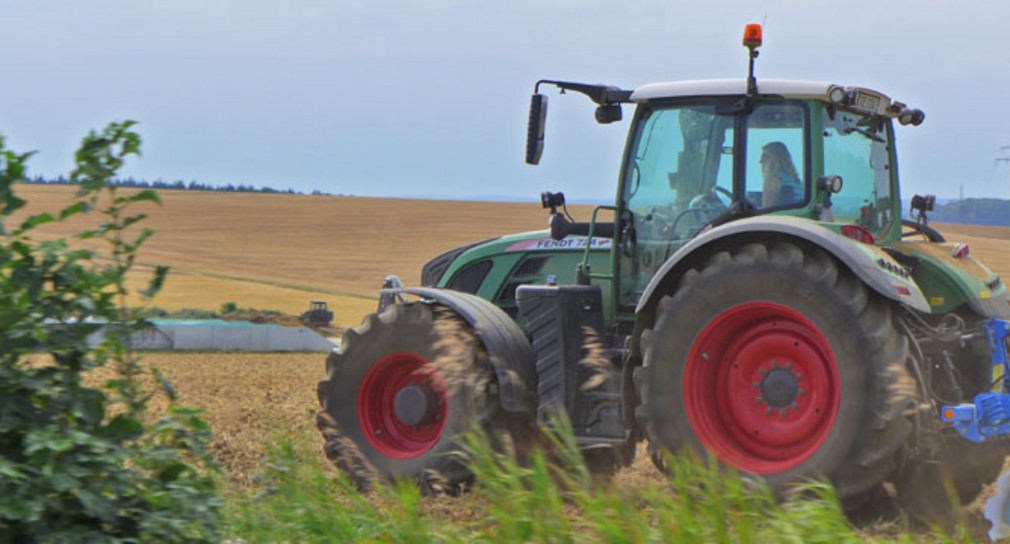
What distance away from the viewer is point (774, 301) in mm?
5613

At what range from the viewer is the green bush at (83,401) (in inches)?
142

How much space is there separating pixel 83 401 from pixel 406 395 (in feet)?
11.2

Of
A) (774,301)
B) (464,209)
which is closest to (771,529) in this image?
(774,301)

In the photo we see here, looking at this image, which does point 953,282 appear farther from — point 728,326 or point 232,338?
point 232,338

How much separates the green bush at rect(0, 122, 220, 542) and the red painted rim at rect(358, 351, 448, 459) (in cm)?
312

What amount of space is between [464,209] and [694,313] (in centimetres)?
4909

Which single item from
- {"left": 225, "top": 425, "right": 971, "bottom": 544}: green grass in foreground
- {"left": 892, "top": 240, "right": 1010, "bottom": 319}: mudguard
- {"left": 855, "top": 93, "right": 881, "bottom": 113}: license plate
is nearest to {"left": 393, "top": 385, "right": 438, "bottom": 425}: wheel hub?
{"left": 225, "top": 425, "right": 971, "bottom": 544}: green grass in foreground

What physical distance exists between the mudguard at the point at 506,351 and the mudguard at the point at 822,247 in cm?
93

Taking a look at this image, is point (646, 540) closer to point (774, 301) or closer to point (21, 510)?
point (21, 510)

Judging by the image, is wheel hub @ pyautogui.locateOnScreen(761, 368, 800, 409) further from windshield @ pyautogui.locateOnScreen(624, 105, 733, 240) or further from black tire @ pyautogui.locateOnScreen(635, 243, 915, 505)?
windshield @ pyautogui.locateOnScreen(624, 105, 733, 240)

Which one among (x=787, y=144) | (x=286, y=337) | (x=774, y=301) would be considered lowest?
(x=286, y=337)

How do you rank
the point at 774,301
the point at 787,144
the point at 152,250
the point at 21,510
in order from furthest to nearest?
1. the point at 152,250
2. the point at 787,144
3. the point at 774,301
4. the point at 21,510

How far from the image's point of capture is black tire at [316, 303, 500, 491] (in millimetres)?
6773

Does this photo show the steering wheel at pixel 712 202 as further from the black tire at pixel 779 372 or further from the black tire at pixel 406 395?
the black tire at pixel 406 395
